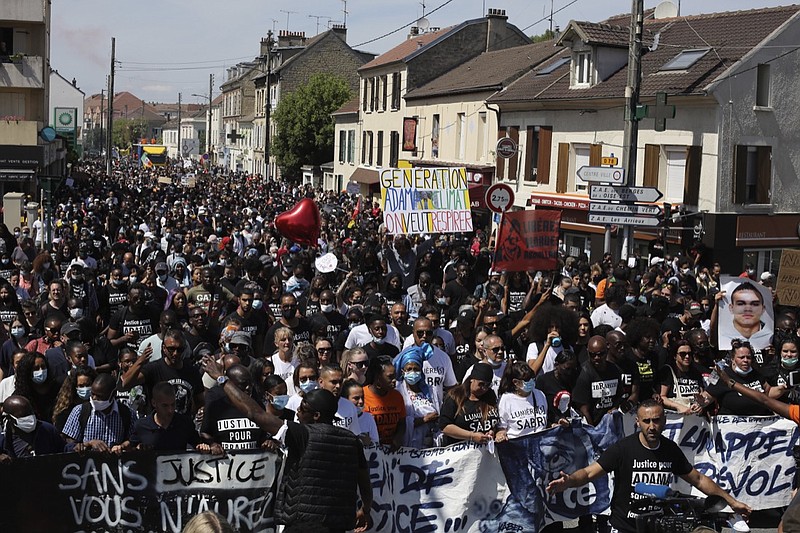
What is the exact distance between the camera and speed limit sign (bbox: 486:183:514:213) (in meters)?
15.9

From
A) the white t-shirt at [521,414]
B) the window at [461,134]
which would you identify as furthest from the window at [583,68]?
the white t-shirt at [521,414]

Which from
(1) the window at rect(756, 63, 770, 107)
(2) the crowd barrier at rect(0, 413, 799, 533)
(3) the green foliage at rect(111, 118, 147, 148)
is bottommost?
(2) the crowd barrier at rect(0, 413, 799, 533)

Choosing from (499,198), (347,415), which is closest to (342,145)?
(499,198)

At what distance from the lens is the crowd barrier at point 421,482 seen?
6.25 metres

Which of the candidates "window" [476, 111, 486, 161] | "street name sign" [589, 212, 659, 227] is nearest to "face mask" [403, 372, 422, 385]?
"street name sign" [589, 212, 659, 227]

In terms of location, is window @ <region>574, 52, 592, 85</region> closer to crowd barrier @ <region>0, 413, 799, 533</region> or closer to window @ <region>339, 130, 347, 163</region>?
crowd barrier @ <region>0, 413, 799, 533</region>

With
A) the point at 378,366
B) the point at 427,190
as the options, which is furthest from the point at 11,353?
the point at 427,190

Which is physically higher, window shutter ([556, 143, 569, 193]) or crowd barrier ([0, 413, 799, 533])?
window shutter ([556, 143, 569, 193])

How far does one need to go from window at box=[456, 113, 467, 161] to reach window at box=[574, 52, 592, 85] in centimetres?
833

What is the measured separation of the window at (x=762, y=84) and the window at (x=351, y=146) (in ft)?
96.8

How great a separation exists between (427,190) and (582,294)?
182 inches

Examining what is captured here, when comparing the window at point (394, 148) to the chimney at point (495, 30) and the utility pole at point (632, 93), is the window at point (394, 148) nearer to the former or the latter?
the chimney at point (495, 30)

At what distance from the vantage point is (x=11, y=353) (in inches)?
360

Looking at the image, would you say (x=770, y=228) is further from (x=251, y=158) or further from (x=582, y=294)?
(x=251, y=158)
